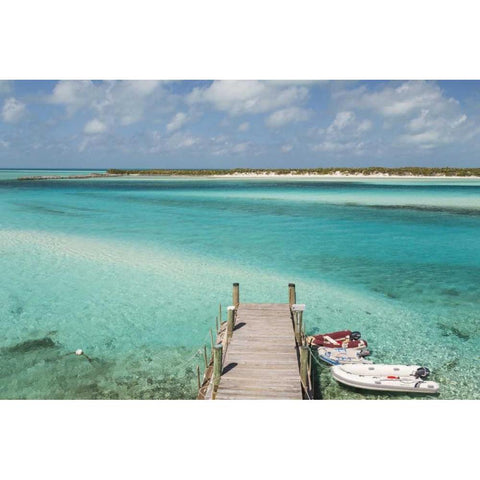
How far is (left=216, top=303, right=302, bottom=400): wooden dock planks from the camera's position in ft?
24.7

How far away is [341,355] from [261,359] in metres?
2.50

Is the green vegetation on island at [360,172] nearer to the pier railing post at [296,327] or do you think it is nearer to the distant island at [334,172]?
the distant island at [334,172]

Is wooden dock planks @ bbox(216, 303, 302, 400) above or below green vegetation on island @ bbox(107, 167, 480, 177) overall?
below

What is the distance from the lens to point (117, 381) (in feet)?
29.8

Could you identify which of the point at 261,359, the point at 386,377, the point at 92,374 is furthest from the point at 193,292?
the point at 386,377

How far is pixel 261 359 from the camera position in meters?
8.54

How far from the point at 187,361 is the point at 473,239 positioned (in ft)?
66.6

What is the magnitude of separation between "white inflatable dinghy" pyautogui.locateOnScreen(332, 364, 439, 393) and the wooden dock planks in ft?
4.80

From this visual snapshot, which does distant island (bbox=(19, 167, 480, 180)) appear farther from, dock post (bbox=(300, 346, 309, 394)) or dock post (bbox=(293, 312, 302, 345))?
dock post (bbox=(300, 346, 309, 394))

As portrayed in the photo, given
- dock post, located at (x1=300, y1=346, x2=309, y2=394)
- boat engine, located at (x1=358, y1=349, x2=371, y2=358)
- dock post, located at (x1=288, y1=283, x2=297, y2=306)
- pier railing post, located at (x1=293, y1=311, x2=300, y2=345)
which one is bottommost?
boat engine, located at (x1=358, y1=349, x2=371, y2=358)

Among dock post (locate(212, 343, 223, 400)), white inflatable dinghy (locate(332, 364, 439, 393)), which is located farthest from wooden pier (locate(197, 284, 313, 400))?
white inflatable dinghy (locate(332, 364, 439, 393))

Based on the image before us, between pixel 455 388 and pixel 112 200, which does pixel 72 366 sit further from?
pixel 112 200

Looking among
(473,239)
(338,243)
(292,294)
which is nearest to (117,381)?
(292,294)
